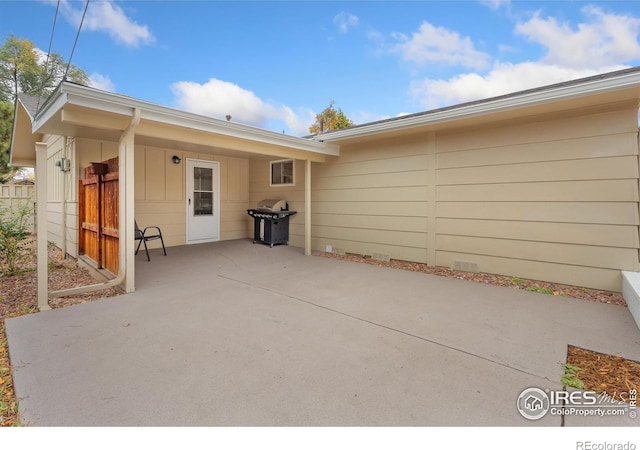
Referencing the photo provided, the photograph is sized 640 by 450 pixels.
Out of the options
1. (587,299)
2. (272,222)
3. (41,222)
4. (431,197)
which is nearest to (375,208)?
(431,197)

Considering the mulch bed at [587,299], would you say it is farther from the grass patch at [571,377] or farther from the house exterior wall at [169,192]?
the house exterior wall at [169,192]

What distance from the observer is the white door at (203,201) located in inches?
284

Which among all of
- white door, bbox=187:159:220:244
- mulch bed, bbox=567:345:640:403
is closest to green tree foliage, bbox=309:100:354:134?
white door, bbox=187:159:220:244

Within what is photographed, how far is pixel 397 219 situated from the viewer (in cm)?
568

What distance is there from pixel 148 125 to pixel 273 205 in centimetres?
367

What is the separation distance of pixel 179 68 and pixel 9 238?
6578mm

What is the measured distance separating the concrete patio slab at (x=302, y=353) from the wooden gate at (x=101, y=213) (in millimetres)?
833

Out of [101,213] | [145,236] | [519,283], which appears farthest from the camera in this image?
[145,236]

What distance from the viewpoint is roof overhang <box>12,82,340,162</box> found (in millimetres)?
3229

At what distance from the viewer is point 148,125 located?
3846 millimetres

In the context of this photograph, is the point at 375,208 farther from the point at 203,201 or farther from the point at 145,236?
the point at 145,236

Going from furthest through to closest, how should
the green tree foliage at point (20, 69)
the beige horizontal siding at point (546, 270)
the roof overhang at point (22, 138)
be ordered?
1. the green tree foliage at point (20, 69)
2. the roof overhang at point (22, 138)
3. the beige horizontal siding at point (546, 270)

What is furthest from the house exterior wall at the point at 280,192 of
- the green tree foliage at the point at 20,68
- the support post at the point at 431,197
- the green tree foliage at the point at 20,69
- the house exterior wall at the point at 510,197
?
the green tree foliage at the point at 20,68

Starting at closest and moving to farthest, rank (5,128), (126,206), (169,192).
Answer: (126,206) → (169,192) → (5,128)
